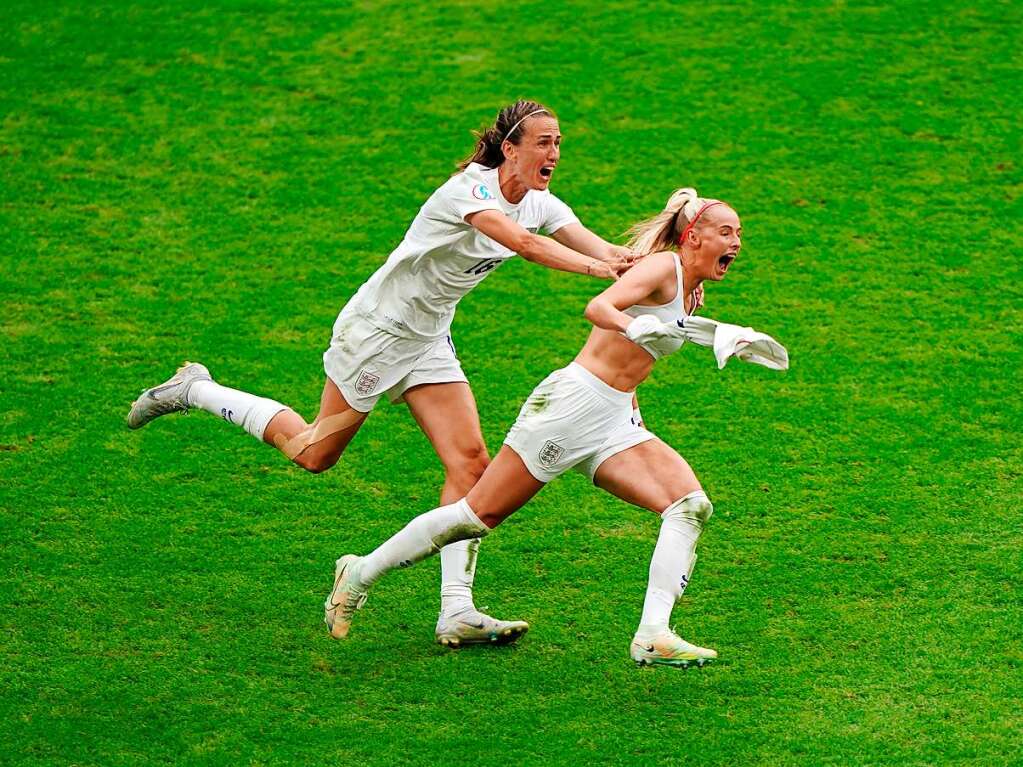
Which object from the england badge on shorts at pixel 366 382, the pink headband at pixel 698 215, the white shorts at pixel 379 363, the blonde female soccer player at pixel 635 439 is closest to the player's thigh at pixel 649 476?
the blonde female soccer player at pixel 635 439

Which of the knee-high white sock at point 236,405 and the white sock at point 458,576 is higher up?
the knee-high white sock at point 236,405

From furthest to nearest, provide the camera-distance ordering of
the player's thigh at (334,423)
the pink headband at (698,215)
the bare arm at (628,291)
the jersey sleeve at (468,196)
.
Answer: the player's thigh at (334,423)
the jersey sleeve at (468,196)
the pink headband at (698,215)
the bare arm at (628,291)

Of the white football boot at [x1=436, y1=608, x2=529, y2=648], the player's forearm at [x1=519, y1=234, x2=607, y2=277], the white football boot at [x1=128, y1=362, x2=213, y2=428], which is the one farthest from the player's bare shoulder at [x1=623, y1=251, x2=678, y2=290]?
the white football boot at [x1=128, y1=362, x2=213, y2=428]

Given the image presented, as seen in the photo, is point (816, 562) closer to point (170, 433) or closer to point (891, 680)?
point (891, 680)

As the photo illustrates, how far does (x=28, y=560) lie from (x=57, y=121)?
5.52m

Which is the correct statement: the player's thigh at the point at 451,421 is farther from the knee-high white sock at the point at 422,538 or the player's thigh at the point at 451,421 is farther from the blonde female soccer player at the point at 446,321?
the knee-high white sock at the point at 422,538

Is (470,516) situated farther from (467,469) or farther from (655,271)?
(655,271)

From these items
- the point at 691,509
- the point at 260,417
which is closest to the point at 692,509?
the point at 691,509

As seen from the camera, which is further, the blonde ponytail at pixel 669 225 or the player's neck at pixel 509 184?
the player's neck at pixel 509 184

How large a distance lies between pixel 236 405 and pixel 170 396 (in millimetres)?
411

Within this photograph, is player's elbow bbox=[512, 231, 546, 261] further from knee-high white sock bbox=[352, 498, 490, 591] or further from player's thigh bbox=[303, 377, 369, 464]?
player's thigh bbox=[303, 377, 369, 464]

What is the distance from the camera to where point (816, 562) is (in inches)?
257

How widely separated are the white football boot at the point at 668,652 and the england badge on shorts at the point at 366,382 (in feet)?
5.35

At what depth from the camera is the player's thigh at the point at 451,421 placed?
19.8 feet
